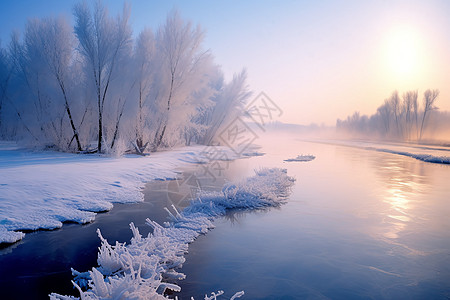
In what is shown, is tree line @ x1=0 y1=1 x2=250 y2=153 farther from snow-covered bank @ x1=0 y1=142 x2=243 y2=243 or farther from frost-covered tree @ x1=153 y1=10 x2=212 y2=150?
snow-covered bank @ x1=0 y1=142 x2=243 y2=243

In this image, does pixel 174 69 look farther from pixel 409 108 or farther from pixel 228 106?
pixel 409 108

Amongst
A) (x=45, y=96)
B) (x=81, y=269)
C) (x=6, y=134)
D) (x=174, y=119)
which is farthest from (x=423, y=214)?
(x=6, y=134)

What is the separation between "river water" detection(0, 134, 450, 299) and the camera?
9.18 ft

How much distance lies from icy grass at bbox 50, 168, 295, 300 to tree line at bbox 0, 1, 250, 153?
8.09 meters

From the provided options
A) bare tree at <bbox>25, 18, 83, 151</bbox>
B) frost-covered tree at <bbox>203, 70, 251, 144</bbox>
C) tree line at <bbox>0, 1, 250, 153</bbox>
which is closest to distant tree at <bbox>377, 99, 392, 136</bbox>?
frost-covered tree at <bbox>203, 70, 251, 144</bbox>

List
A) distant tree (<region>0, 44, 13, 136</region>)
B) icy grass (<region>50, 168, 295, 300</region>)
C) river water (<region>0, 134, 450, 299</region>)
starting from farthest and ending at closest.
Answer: distant tree (<region>0, 44, 13, 136</region>) → river water (<region>0, 134, 450, 299</region>) → icy grass (<region>50, 168, 295, 300</region>)

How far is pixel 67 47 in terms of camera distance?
42.4 ft

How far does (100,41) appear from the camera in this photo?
12.8m

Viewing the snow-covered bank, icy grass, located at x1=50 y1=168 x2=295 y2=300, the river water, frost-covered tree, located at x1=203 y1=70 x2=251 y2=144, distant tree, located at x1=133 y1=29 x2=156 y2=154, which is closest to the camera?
icy grass, located at x1=50 y1=168 x2=295 y2=300

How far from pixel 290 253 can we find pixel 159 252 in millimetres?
1855

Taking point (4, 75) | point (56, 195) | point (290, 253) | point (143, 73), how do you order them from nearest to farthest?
point (290, 253) < point (56, 195) < point (143, 73) < point (4, 75)

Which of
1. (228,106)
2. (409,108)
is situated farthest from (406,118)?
(228,106)

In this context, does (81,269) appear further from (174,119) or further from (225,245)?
(174,119)

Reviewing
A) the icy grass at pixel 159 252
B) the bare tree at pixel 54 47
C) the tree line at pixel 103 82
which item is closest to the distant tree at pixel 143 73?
the tree line at pixel 103 82
